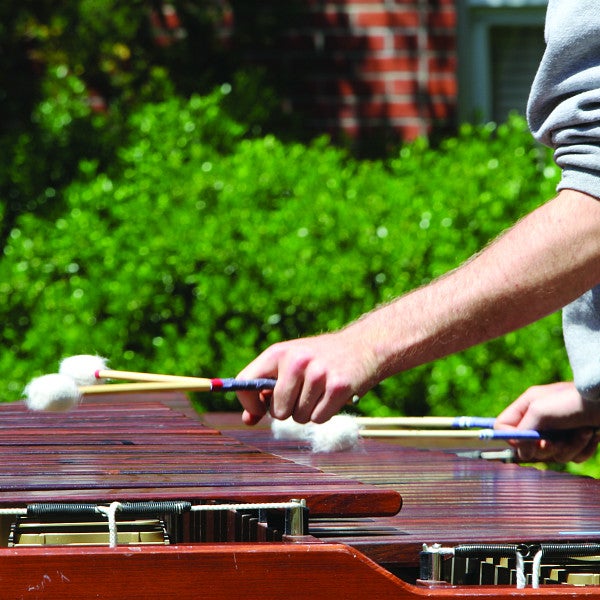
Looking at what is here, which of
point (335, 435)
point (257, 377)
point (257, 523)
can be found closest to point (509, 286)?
point (257, 377)

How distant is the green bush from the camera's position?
4.95 meters

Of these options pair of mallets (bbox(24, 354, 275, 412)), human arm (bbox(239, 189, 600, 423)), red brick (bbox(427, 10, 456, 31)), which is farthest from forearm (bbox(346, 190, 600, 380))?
red brick (bbox(427, 10, 456, 31))

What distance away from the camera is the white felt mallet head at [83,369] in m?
2.66

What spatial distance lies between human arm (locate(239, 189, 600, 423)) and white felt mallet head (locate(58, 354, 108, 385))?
1.57 ft

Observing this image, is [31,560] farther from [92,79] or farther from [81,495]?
[92,79]

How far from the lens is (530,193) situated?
5.27m

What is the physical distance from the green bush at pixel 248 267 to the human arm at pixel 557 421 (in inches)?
64.1

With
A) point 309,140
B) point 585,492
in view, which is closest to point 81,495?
point 585,492

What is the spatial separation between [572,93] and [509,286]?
444 millimetres

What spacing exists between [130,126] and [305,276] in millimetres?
1347

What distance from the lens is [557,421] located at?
3.13m

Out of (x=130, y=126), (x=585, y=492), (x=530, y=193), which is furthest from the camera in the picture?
(x=130, y=126)

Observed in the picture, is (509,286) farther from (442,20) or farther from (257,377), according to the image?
(442,20)

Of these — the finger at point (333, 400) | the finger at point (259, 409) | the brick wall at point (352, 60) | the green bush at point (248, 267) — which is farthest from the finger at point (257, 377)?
the brick wall at point (352, 60)
